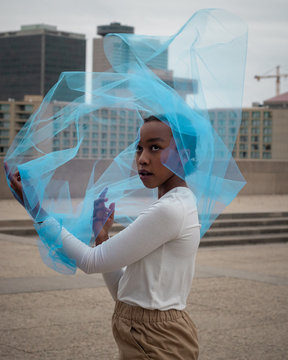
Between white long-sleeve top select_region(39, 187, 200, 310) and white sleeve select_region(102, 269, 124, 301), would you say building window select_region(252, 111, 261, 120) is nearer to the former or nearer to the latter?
white sleeve select_region(102, 269, 124, 301)

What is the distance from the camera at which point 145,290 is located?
2.23m

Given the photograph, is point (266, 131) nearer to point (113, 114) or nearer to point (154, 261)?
point (113, 114)

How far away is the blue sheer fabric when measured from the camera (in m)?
2.39

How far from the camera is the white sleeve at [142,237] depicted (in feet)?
7.11

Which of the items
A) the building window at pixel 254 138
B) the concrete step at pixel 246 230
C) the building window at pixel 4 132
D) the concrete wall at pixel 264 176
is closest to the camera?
the concrete step at pixel 246 230

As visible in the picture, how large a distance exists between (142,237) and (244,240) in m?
12.3

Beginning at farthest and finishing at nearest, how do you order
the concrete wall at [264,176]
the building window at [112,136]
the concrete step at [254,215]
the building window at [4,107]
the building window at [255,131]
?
the building window at [4,107] < the building window at [255,131] < the concrete wall at [264,176] < the concrete step at [254,215] < the building window at [112,136]

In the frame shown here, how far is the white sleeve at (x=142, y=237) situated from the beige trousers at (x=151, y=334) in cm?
19

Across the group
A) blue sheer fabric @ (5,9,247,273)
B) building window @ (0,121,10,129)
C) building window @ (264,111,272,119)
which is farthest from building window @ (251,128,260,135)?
blue sheer fabric @ (5,9,247,273)

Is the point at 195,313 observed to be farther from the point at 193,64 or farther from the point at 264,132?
the point at 264,132

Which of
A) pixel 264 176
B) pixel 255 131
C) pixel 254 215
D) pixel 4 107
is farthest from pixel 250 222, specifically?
pixel 4 107

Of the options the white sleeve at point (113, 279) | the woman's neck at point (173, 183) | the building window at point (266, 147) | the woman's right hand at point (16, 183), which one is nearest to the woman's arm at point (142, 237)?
the woman's neck at point (173, 183)

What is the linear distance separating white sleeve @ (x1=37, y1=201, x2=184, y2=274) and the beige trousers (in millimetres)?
193

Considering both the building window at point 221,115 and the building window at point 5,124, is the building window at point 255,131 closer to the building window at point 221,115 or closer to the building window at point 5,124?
the building window at point 5,124
